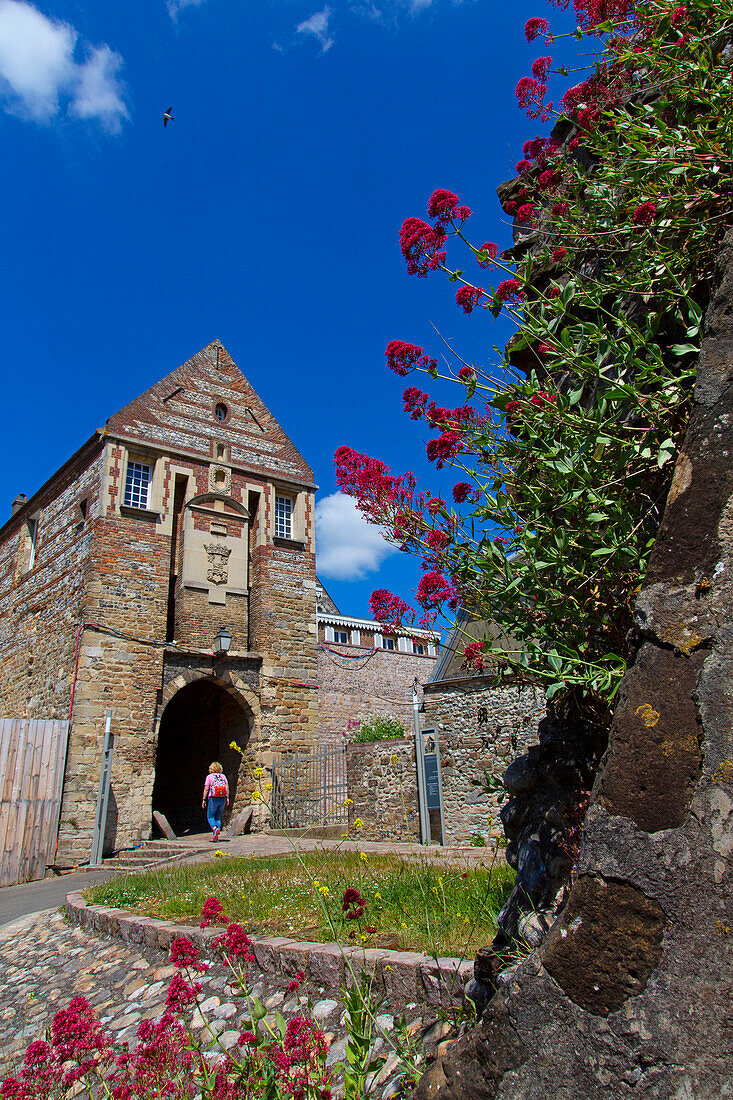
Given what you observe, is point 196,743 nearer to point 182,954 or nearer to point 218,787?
point 218,787

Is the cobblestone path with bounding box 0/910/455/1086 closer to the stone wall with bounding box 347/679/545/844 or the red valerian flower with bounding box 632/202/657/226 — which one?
the red valerian flower with bounding box 632/202/657/226

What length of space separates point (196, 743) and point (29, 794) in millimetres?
5496

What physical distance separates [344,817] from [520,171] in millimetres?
11268

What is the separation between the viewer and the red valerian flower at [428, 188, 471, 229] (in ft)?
9.96

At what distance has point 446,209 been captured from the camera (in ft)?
10.00

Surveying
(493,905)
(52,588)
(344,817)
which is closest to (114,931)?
(493,905)

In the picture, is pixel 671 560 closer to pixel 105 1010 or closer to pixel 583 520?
pixel 583 520

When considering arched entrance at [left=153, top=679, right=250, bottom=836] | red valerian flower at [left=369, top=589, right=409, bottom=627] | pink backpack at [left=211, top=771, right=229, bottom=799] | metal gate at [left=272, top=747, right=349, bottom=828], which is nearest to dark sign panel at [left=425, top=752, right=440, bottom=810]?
metal gate at [left=272, top=747, right=349, bottom=828]

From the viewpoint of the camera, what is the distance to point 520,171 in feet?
11.0

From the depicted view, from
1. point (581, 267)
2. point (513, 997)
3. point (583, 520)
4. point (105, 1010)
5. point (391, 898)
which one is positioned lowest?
point (105, 1010)

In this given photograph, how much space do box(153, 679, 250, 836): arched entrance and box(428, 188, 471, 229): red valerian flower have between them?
1293 cm

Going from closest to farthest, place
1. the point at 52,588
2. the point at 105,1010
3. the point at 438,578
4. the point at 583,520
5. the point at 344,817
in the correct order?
the point at 583,520, the point at 438,578, the point at 105,1010, the point at 344,817, the point at 52,588

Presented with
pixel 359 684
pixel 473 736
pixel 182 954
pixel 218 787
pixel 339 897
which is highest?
pixel 359 684

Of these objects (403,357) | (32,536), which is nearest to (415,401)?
(403,357)
